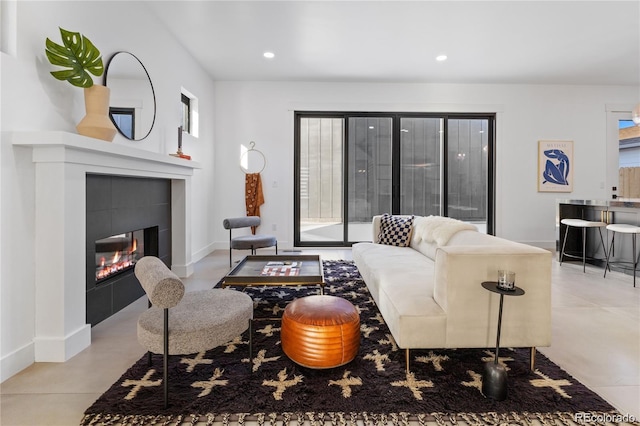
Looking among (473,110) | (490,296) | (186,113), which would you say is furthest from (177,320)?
(473,110)

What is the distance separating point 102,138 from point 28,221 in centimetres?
72

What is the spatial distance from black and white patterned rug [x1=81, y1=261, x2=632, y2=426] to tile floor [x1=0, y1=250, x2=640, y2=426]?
0.12 meters

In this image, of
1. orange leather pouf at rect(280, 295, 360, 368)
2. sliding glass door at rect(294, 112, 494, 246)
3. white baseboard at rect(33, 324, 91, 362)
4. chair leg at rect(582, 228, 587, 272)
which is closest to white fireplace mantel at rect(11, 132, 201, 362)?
white baseboard at rect(33, 324, 91, 362)

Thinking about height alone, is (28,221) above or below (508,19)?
below

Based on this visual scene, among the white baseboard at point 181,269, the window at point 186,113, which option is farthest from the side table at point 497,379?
the window at point 186,113

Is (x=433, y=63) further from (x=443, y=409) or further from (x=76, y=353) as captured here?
(x=76, y=353)

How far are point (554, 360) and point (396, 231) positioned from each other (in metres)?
1.92

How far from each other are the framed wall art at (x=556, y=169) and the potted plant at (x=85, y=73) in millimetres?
6470

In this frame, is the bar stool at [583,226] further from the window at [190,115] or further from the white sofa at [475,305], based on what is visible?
the window at [190,115]

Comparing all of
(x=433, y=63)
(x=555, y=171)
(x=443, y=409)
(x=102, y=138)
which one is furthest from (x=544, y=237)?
(x=102, y=138)

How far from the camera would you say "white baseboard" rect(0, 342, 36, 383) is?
5.78 feet

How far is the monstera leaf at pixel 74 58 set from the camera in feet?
6.52

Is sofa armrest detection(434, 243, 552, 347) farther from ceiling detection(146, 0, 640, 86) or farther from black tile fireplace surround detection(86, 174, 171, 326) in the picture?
ceiling detection(146, 0, 640, 86)

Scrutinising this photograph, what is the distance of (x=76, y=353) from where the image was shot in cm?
206
